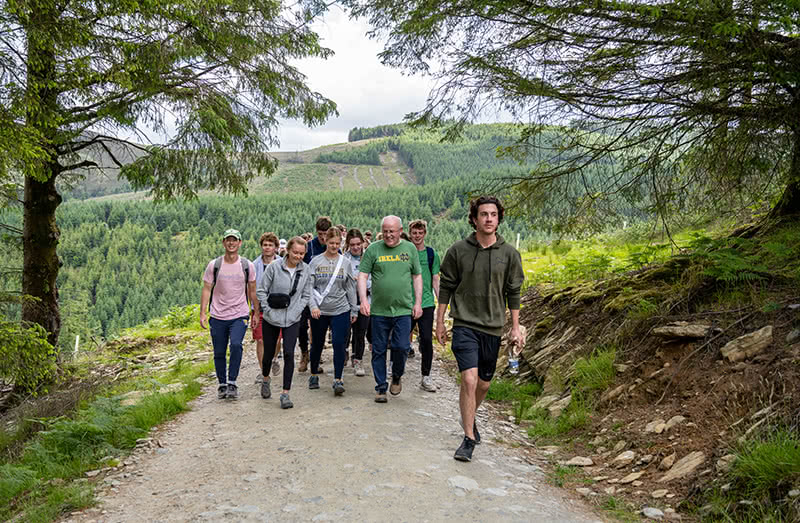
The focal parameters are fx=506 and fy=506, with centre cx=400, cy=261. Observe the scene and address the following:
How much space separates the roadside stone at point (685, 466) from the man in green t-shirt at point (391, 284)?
2943 millimetres

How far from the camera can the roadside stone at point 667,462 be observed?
387cm

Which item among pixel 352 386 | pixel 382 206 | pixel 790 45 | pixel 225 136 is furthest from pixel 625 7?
pixel 382 206

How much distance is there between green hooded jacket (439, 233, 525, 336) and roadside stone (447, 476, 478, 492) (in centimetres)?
121

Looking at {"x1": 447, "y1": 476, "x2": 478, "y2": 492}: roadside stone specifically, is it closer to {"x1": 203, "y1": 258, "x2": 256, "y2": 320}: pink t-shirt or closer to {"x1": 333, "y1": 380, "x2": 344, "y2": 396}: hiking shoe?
{"x1": 333, "y1": 380, "x2": 344, "y2": 396}: hiking shoe

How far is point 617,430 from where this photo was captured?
4672mm

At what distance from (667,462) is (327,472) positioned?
2.64 meters

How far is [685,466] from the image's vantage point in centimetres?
374

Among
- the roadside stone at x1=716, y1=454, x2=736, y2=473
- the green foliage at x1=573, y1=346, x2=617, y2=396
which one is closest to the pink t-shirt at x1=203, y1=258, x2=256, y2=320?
the green foliage at x1=573, y1=346, x2=617, y2=396

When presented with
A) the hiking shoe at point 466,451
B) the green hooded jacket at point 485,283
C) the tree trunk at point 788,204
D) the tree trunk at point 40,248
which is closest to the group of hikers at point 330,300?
the green hooded jacket at point 485,283

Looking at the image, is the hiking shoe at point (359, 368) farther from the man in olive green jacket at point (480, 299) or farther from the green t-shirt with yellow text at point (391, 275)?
the man in olive green jacket at point (480, 299)

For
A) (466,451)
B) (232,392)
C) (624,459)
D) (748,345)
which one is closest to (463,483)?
(466,451)

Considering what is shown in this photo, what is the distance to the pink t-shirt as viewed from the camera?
6375 mm

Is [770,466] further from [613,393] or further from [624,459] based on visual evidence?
[613,393]

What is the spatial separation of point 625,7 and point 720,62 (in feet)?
4.15
